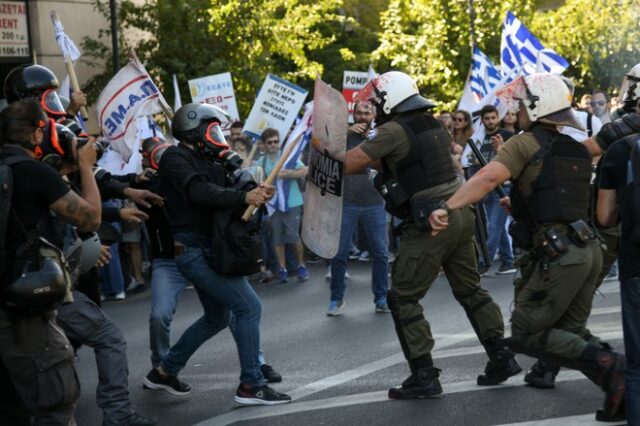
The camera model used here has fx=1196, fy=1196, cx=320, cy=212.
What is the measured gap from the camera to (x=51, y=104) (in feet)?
23.5

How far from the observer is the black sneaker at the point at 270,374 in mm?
8016

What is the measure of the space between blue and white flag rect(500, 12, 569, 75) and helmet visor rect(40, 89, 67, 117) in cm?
885

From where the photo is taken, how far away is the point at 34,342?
547 centimetres

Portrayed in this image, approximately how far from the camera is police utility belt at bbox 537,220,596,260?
21.4 feet

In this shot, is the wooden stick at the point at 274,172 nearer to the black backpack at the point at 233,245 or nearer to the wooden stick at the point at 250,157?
the black backpack at the point at 233,245

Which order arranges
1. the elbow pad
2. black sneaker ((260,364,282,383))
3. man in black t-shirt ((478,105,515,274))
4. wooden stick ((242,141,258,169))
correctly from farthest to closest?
1. man in black t-shirt ((478,105,515,274))
2. wooden stick ((242,141,258,169))
3. black sneaker ((260,364,282,383))
4. the elbow pad

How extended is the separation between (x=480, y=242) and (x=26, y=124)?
3.74 meters

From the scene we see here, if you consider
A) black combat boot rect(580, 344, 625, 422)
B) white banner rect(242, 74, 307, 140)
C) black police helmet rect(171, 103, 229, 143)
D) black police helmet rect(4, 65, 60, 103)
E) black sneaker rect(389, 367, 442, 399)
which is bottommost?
black sneaker rect(389, 367, 442, 399)

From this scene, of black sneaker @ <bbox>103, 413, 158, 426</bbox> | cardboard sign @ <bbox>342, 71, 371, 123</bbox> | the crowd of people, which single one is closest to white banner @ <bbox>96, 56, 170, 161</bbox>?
the crowd of people

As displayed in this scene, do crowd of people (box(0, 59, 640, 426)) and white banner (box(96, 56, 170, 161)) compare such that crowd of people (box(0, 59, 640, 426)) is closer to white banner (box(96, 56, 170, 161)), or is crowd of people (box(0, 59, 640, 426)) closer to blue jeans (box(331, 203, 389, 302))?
white banner (box(96, 56, 170, 161))

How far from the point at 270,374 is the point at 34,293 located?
292 cm

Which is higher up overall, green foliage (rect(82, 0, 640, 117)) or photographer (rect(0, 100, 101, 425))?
green foliage (rect(82, 0, 640, 117))

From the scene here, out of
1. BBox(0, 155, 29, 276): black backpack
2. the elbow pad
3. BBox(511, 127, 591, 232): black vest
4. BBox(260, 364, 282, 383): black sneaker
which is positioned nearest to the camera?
BBox(0, 155, 29, 276): black backpack

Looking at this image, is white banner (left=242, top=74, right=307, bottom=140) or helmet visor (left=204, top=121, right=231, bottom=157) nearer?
helmet visor (left=204, top=121, right=231, bottom=157)
